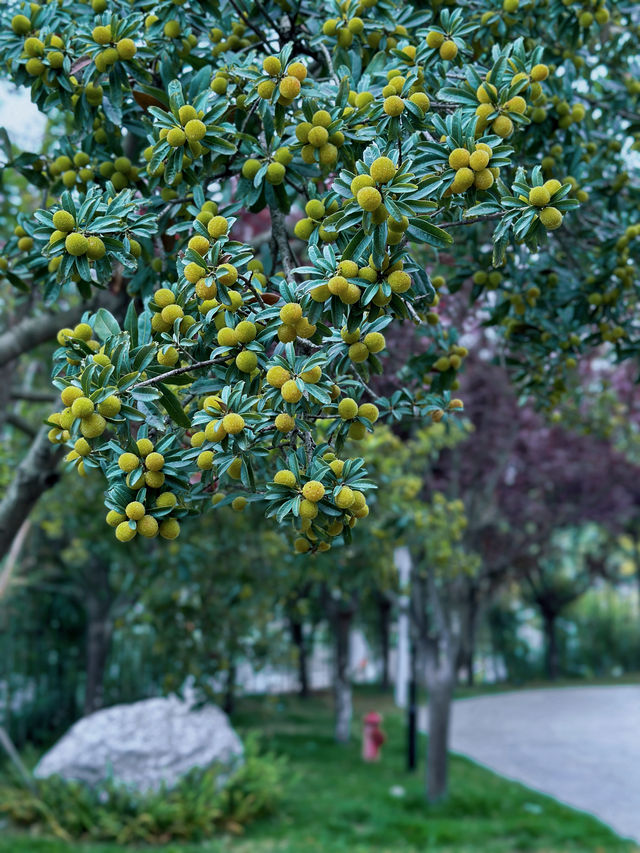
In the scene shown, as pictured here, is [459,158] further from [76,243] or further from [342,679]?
[342,679]

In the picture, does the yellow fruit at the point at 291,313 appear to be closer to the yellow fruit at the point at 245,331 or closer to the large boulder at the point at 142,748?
the yellow fruit at the point at 245,331

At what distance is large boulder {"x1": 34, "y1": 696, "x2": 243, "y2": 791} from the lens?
6.67 meters

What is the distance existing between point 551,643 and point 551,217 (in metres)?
20.7

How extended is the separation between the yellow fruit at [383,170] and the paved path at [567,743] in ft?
21.6

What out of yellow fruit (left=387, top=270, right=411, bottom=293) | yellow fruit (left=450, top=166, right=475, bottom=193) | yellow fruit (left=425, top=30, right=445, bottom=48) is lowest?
yellow fruit (left=387, top=270, right=411, bottom=293)

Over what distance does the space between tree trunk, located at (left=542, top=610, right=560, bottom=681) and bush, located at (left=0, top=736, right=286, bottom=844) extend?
14742 mm

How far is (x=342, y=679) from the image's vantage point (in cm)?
1102

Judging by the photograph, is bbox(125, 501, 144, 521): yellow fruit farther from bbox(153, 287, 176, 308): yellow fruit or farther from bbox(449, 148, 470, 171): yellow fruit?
bbox(449, 148, 470, 171): yellow fruit

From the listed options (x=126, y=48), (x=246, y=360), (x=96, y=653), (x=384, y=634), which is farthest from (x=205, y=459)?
(x=384, y=634)

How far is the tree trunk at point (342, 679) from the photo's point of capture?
10.9 metres

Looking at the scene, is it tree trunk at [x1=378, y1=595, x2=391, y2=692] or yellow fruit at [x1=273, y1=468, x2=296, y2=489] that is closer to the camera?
yellow fruit at [x1=273, y1=468, x2=296, y2=489]

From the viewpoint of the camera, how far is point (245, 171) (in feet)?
6.27

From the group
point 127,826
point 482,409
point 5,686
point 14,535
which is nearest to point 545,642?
point 482,409

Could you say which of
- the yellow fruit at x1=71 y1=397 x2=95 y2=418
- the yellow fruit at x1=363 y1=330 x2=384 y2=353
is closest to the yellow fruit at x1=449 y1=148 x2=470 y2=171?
the yellow fruit at x1=363 y1=330 x2=384 y2=353
